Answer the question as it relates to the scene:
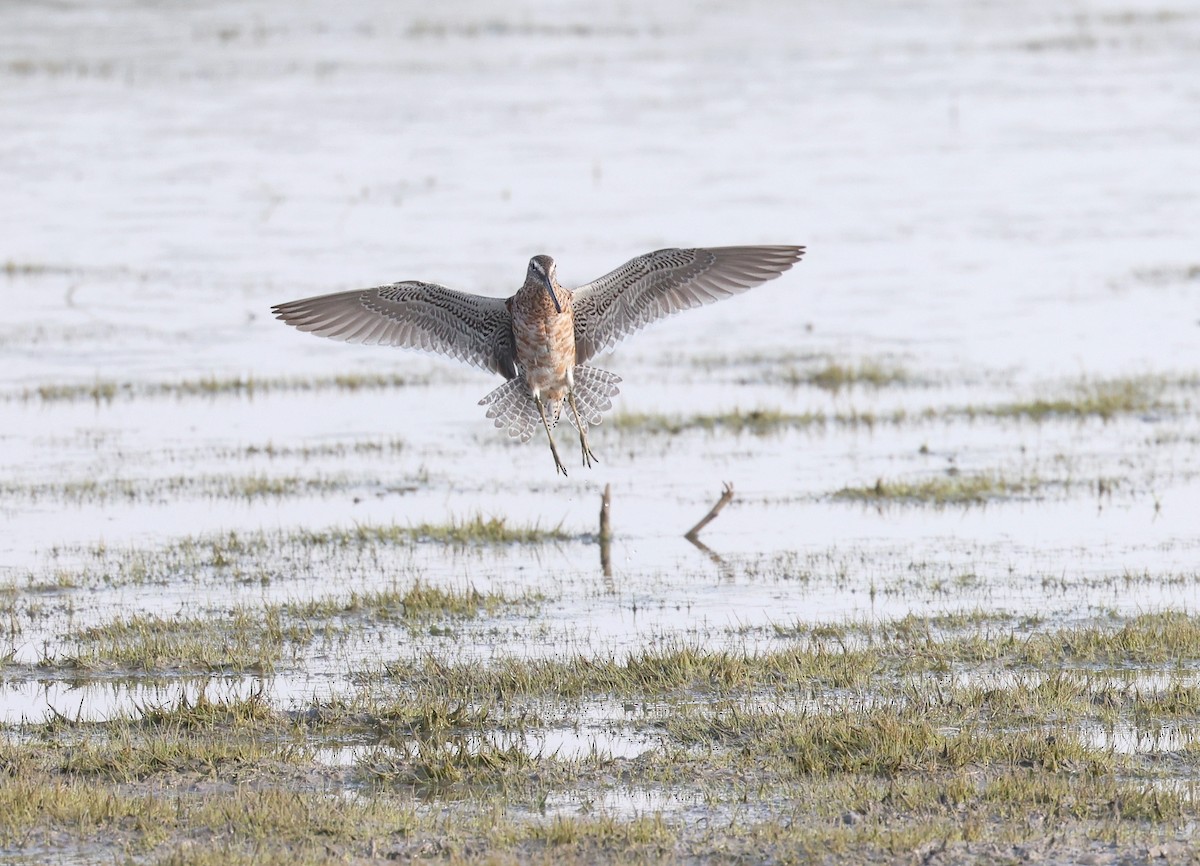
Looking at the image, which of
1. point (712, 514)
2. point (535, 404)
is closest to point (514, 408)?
point (535, 404)

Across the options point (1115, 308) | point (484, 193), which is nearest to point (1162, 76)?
point (484, 193)

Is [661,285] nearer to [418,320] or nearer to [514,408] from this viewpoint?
[514,408]

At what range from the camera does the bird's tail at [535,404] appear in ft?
36.6

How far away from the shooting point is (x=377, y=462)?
15266 millimetres

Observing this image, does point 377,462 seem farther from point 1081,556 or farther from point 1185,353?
point 1185,353

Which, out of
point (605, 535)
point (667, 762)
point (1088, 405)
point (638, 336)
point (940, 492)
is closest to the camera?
point (667, 762)

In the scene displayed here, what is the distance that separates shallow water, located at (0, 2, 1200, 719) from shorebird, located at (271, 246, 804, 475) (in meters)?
1.27

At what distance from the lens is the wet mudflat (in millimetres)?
7395

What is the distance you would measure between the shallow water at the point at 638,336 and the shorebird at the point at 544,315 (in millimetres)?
1266

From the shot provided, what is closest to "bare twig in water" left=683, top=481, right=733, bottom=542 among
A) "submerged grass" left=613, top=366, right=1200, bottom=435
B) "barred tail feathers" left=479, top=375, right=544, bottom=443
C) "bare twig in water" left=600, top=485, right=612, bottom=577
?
"bare twig in water" left=600, top=485, right=612, bottom=577

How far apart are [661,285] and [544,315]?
2.36 feet

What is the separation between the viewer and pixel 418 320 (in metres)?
10.8

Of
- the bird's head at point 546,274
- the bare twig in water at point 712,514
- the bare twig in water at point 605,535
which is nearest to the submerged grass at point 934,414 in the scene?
the bare twig in water at point 712,514

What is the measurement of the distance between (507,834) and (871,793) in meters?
1.43
